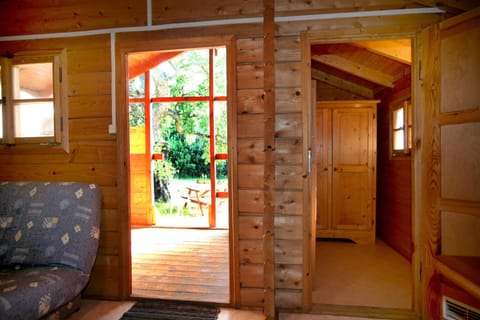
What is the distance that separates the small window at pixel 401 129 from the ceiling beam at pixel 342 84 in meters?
0.72

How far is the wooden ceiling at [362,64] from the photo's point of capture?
10.3 feet

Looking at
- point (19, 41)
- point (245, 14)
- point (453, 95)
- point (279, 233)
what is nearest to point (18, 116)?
point (19, 41)

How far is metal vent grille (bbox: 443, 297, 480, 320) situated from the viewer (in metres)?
1.51

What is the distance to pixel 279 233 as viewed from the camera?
89.2 inches

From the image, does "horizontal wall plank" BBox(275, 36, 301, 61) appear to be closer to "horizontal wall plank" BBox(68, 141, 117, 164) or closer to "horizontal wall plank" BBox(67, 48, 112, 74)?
"horizontal wall plank" BBox(67, 48, 112, 74)

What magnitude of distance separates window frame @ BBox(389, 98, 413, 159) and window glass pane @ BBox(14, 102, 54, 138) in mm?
3676

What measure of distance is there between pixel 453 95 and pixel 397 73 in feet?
6.75

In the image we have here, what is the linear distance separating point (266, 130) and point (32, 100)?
2045 mm

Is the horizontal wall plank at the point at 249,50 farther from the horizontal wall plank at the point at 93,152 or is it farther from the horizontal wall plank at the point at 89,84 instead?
the horizontal wall plank at the point at 93,152

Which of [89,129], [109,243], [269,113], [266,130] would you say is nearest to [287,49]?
[269,113]

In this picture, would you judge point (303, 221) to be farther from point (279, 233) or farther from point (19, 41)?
point (19, 41)

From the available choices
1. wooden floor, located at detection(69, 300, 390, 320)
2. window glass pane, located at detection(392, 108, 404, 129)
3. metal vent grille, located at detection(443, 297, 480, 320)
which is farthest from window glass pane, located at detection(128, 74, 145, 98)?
metal vent grille, located at detection(443, 297, 480, 320)

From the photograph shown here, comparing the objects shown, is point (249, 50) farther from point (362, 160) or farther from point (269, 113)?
point (362, 160)

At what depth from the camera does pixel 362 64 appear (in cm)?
391
